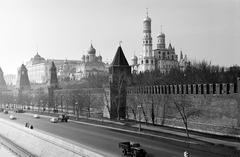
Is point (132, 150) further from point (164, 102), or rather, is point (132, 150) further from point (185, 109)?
point (164, 102)

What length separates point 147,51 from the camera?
341ft

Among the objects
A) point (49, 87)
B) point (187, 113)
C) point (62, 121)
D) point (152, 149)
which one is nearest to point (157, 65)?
point (49, 87)

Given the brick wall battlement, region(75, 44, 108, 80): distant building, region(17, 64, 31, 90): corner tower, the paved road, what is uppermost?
region(75, 44, 108, 80): distant building

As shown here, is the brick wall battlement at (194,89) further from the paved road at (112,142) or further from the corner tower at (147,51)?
the corner tower at (147,51)

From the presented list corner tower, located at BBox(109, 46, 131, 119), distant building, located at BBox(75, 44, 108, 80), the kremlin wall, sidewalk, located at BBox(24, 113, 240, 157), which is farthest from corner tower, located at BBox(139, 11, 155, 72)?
sidewalk, located at BBox(24, 113, 240, 157)

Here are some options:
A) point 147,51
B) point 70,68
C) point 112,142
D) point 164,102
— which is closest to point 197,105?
point 164,102

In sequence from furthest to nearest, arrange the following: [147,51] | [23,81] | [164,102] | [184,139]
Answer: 1. [147,51]
2. [23,81]
3. [164,102]
4. [184,139]

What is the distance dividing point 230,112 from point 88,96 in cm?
2769

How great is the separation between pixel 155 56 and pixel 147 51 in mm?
7240

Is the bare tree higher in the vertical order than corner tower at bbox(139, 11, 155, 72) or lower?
lower

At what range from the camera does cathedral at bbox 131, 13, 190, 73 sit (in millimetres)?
100875

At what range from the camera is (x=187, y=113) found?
100.0 feet

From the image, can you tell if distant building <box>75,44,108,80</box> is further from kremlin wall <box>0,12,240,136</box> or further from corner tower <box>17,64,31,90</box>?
kremlin wall <box>0,12,240,136</box>

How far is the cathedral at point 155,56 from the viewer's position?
100875 millimetres
